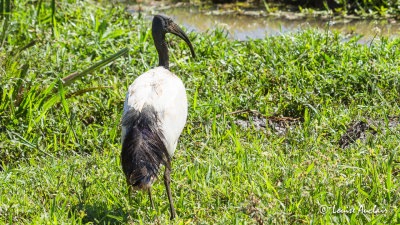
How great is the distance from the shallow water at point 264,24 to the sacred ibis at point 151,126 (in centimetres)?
286

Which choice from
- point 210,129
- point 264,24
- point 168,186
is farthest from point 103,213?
point 264,24

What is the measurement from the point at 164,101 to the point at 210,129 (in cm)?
115

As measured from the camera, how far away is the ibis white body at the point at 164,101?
3627 mm

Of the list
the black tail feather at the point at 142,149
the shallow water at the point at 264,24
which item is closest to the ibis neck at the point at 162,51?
the black tail feather at the point at 142,149

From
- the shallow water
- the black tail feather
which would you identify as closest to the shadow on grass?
Answer: the black tail feather

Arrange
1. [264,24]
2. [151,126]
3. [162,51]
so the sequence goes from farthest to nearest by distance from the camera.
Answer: [264,24], [162,51], [151,126]

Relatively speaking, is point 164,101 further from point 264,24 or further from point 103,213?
point 264,24

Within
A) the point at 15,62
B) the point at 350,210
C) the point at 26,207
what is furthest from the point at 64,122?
the point at 350,210

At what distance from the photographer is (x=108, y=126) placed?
4.93 m

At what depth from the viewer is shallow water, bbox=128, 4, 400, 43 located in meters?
6.96

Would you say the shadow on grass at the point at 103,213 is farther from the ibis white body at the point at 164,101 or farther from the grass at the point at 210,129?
the ibis white body at the point at 164,101

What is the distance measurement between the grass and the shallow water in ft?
2.84

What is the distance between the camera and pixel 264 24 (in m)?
7.87

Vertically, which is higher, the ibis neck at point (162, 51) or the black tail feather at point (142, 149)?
the ibis neck at point (162, 51)
